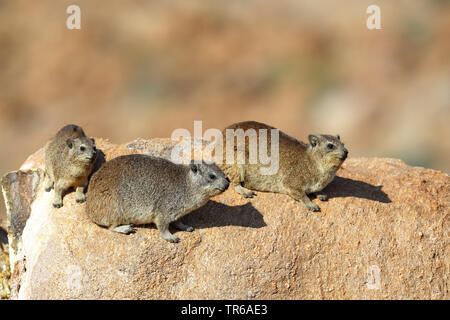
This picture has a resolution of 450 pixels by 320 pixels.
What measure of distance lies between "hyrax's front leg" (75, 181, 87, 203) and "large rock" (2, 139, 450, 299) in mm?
124

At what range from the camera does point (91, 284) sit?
28.6ft

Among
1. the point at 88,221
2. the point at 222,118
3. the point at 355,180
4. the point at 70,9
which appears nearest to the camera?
the point at 88,221

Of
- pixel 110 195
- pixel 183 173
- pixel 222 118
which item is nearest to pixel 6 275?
pixel 110 195

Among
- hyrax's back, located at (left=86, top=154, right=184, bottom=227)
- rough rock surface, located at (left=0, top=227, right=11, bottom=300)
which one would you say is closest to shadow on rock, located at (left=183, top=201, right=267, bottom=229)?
hyrax's back, located at (left=86, top=154, right=184, bottom=227)

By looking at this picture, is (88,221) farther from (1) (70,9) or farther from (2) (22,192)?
(1) (70,9)

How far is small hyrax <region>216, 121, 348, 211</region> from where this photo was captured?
10367mm

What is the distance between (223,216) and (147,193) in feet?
4.90

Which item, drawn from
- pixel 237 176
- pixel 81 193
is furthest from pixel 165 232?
pixel 237 176

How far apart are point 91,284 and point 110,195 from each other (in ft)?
4.85

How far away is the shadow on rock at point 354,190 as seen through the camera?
10.6m

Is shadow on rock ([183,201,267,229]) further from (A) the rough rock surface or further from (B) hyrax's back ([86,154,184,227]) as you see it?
(A) the rough rock surface

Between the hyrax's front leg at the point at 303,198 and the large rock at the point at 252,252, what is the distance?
0.36 feet

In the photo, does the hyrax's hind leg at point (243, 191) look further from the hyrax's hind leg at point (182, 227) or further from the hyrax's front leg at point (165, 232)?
the hyrax's front leg at point (165, 232)

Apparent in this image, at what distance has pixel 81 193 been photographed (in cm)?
1009
